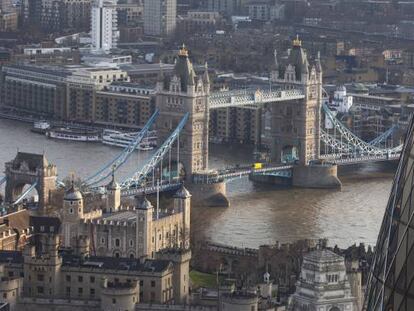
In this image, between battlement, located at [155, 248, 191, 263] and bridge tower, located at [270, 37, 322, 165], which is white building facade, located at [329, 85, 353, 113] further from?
battlement, located at [155, 248, 191, 263]

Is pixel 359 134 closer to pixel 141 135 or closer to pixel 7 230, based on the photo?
pixel 141 135

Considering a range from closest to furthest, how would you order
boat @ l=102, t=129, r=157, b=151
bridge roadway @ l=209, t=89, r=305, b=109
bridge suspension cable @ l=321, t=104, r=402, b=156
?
bridge roadway @ l=209, t=89, r=305, b=109 → bridge suspension cable @ l=321, t=104, r=402, b=156 → boat @ l=102, t=129, r=157, b=151

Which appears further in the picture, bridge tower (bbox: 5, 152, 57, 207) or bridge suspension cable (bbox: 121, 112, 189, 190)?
bridge suspension cable (bbox: 121, 112, 189, 190)

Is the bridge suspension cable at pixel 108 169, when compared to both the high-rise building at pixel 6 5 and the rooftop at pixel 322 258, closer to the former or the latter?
the rooftop at pixel 322 258

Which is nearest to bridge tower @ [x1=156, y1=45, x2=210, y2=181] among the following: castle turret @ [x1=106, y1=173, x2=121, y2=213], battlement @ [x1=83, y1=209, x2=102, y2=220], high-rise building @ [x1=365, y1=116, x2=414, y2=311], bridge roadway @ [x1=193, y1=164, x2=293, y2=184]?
bridge roadway @ [x1=193, y1=164, x2=293, y2=184]

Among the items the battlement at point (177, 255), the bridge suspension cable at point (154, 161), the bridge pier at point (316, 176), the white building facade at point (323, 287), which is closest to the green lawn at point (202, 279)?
the battlement at point (177, 255)

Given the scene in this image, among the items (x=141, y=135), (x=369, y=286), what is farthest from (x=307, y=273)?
(x=141, y=135)

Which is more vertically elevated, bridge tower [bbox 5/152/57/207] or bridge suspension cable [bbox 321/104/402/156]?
bridge tower [bbox 5/152/57/207]

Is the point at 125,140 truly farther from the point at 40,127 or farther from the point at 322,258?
the point at 322,258
